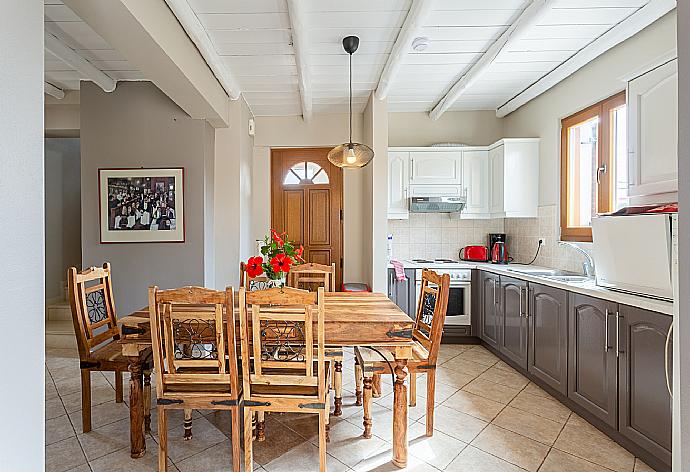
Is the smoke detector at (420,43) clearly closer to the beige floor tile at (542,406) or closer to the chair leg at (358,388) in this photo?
the chair leg at (358,388)

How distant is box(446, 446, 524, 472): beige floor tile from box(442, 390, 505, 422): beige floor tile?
50cm

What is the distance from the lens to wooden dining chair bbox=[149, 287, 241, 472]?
6.82 ft

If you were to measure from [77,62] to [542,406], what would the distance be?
4538 mm

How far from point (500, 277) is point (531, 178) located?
1.27 metres

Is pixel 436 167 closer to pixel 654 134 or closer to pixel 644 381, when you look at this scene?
pixel 654 134

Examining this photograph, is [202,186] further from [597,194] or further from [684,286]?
[684,286]

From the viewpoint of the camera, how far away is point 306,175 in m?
5.83

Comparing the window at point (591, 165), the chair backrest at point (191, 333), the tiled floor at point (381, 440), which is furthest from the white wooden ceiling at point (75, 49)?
the window at point (591, 165)

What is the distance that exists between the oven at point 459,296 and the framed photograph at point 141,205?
8.43 feet

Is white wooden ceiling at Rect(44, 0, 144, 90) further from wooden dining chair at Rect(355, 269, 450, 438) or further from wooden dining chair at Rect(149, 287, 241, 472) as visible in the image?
wooden dining chair at Rect(355, 269, 450, 438)

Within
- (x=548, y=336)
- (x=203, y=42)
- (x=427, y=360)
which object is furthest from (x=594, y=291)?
(x=203, y=42)

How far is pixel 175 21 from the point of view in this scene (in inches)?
114

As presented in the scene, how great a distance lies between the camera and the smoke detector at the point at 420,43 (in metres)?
3.38

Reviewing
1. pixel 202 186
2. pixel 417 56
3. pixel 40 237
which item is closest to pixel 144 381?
pixel 40 237
